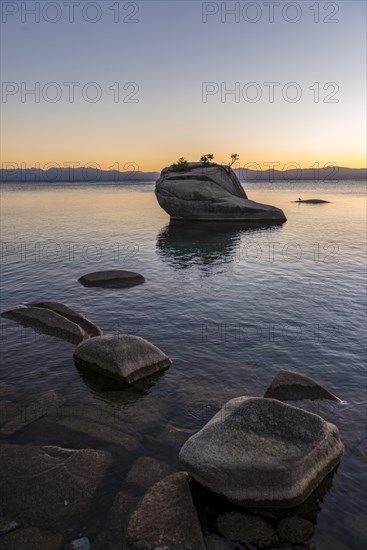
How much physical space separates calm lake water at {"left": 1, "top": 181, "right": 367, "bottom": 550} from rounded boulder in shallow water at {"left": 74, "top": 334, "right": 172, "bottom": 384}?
0.62 metres

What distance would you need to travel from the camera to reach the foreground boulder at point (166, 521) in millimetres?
8117

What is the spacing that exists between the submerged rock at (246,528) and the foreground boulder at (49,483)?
3.02m

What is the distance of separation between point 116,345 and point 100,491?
6552mm

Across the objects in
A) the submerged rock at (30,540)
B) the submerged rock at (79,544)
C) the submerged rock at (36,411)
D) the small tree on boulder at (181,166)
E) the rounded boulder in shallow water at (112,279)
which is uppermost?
the small tree on boulder at (181,166)

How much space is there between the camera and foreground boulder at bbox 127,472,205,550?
8117 millimetres

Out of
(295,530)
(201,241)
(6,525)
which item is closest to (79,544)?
(6,525)

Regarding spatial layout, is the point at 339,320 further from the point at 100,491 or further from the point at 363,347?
the point at 100,491

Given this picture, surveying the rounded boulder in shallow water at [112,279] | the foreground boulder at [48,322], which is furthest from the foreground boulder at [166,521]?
the rounded boulder in shallow water at [112,279]

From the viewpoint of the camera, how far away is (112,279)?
2941cm

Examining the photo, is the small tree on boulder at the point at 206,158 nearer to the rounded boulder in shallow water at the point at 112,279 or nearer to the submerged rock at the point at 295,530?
the rounded boulder in shallow water at the point at 112,279

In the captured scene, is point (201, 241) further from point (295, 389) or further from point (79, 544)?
point (79, 544)

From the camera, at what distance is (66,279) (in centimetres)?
3094

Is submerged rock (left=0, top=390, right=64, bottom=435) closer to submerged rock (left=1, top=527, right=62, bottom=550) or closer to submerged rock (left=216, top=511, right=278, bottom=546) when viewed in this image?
submerged rock (left=1, top=527, right=62, bottom=550)

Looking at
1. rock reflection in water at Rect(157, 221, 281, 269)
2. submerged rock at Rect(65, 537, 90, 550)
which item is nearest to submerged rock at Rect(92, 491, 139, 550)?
submerged rock at Rect(65, 537, 90, 550)
